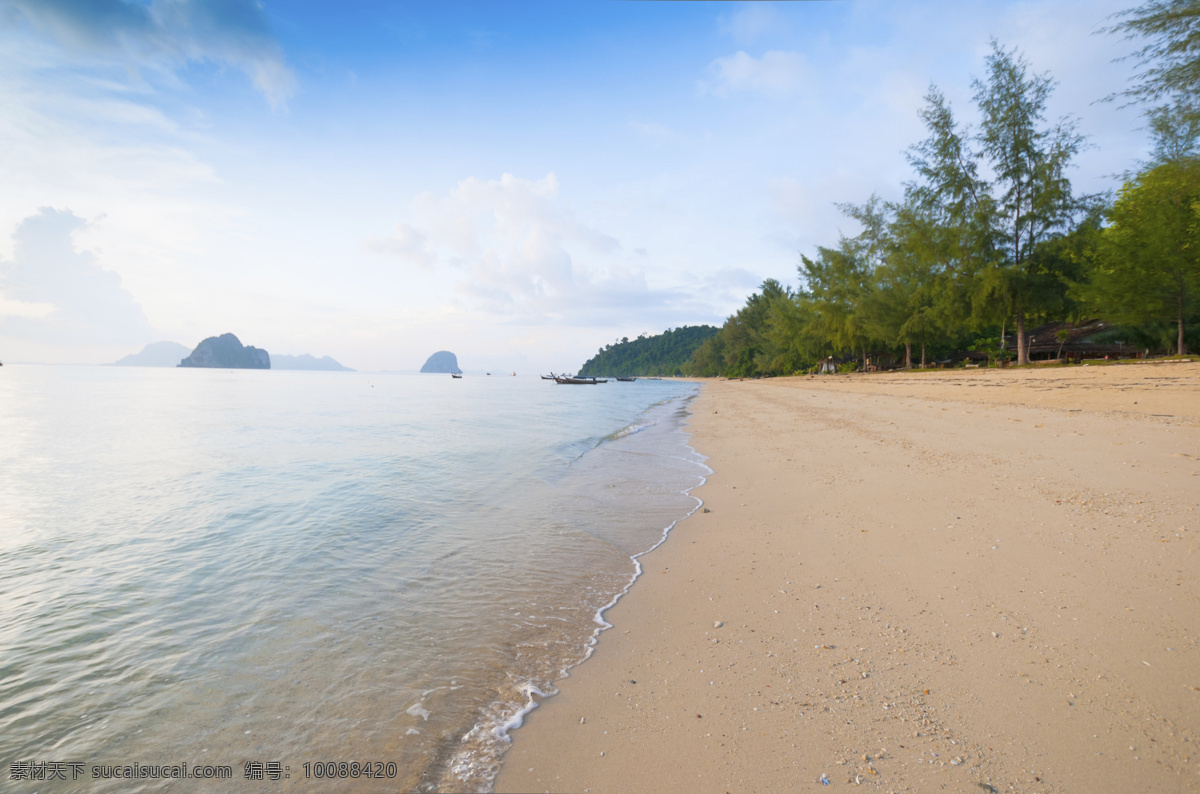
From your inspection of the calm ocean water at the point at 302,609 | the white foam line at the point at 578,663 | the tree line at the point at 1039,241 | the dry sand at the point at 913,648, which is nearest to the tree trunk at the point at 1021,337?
the tree line at the point at 1039,241

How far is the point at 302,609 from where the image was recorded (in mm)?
4223

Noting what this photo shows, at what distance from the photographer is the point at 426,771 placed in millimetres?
2330

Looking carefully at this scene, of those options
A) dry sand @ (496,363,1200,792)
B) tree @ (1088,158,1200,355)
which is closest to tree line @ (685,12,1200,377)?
tree @ (1088,158,1200,355)

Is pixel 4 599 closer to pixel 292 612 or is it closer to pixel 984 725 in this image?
pixel 292 612

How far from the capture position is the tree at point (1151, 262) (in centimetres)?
1898

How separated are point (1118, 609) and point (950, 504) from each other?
251cm

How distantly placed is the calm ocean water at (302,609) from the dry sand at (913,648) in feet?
1.95

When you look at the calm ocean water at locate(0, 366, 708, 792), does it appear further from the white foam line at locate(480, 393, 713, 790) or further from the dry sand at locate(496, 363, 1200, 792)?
the dry sand at locate(496, 363, 1200, 792)

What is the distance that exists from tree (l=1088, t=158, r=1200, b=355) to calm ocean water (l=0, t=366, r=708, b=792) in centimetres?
2373

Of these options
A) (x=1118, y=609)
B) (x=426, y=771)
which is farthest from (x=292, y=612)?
(x=1118, y=609)

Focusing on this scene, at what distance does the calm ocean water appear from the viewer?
2.63 meters

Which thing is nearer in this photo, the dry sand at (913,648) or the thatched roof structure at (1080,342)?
the dry sand at (913,648)

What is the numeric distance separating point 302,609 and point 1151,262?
3137 cm

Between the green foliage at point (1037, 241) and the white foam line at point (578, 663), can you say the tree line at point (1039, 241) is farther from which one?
the white foam line at point (578, 663)
